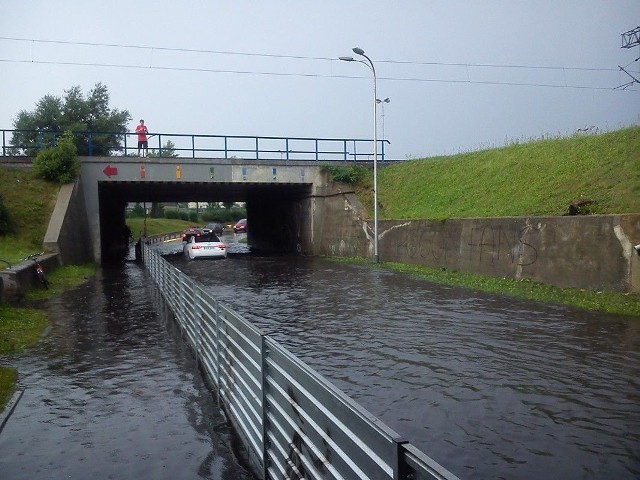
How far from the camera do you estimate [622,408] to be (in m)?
7.13

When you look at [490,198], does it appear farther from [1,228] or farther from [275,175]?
[1,228]

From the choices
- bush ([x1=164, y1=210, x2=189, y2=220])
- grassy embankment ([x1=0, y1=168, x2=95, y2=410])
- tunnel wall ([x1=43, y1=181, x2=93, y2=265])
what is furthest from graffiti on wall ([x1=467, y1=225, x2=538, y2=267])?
bush ([x1=164, y1=210, x2=189, y2=220])

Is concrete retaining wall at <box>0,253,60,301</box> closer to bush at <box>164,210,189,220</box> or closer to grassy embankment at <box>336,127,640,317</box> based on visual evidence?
grassy embankment at <box>336,127,640,317</box>

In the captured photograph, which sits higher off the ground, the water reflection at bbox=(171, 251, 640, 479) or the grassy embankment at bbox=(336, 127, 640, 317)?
the grassy embankment at bbox=(336, 127, 640, 317)

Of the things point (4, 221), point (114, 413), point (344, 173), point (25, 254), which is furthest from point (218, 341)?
point (344, 173)

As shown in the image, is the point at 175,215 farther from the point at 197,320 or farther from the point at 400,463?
the point at 400,463

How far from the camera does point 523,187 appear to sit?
2523cm

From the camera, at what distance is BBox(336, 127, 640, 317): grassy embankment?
17781 mm

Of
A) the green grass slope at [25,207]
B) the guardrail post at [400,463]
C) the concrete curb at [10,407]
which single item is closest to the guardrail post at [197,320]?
the concrete curb at [10,407]

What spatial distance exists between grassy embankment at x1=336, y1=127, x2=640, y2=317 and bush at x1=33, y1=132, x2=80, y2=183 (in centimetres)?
1438

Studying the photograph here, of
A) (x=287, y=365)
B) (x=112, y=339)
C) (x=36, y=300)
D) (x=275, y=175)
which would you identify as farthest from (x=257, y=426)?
(x=275, y=175)

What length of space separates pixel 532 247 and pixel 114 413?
545 inches

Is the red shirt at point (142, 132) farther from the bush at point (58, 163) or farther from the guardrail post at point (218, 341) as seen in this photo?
the guardrail post at point (218, 341)

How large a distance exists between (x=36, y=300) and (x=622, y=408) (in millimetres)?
14355
